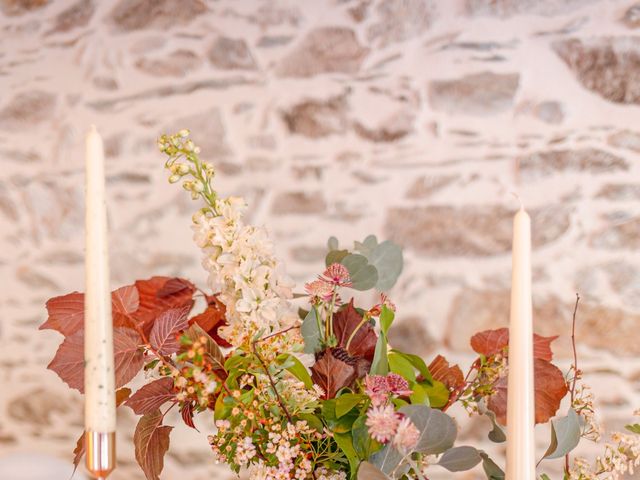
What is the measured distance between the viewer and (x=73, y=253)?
134cm

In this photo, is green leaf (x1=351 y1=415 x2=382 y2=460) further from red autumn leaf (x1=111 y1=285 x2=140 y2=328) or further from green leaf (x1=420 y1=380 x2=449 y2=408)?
red autumn leaf (x1=111 y1=285 x2=140 y2=328)

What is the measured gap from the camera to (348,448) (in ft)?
2.11

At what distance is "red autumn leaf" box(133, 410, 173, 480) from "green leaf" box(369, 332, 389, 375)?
245 millimetres

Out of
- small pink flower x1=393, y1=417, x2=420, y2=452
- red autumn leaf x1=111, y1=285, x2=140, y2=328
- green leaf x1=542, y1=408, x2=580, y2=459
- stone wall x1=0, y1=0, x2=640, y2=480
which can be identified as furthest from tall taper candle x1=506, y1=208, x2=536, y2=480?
stone wall x1=0, y1=0, x2=640, y2=480

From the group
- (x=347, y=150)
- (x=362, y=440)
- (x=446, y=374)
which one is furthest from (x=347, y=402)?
(x=347, y=150)

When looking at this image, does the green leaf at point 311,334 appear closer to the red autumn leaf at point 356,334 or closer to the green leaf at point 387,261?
the red autumn leaf at point 356,334

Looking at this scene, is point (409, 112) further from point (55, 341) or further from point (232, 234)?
point (55, 341)

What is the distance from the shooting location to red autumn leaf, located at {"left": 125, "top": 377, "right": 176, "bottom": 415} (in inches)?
26.3

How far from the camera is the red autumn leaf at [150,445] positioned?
2.25 ft

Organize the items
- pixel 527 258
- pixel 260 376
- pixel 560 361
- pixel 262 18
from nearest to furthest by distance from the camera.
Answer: pixel 527 258, pixel 260 376, pixel 560 361, pixel 262 18

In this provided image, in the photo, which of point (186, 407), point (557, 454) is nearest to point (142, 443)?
point (186, 407)

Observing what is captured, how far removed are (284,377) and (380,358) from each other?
0.11m

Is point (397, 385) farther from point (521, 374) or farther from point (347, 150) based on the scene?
point (347, 150)

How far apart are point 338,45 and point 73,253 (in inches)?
27.5
